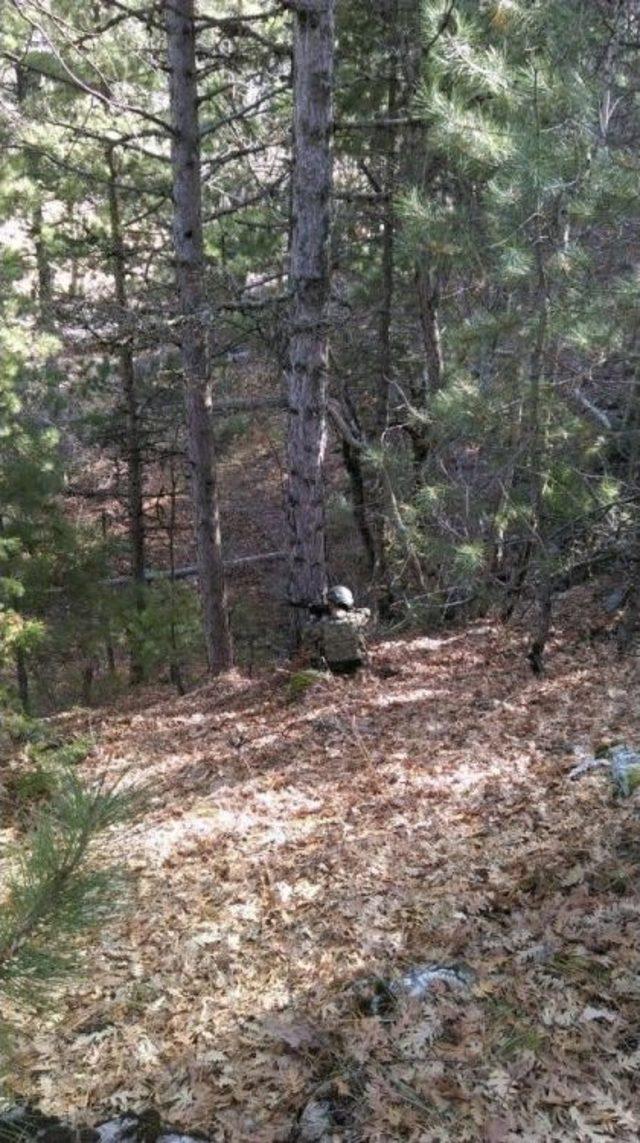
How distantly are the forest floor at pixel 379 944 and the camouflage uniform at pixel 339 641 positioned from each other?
149 cm

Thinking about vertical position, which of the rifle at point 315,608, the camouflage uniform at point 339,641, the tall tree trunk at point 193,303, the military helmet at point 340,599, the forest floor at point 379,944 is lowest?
the forest floor at point 379,944

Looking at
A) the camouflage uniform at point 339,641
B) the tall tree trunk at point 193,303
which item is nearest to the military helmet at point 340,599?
the camouflage uniform at point 339,641

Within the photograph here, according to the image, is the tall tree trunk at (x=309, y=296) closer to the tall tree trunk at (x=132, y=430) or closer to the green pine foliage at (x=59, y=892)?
the tall tree trunk at (x=132, y=430)

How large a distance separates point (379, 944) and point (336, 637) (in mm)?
4531

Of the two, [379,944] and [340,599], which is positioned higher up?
[340,599]

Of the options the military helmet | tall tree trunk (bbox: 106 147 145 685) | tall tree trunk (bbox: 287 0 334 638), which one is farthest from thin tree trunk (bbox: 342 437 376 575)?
tall tree trunk (bbox: 287 0 334 638)

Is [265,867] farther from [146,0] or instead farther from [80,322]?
[146,0]

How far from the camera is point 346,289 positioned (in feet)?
41.6

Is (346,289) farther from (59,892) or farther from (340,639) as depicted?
(59,892)

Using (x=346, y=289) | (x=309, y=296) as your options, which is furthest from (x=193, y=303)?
(x=346, y=289)

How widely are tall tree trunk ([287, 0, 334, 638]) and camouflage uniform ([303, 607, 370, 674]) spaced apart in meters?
0.36

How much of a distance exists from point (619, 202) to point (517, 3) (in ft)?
5.79

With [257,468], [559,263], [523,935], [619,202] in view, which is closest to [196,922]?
[523,935]

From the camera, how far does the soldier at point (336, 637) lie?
8.66 metres
